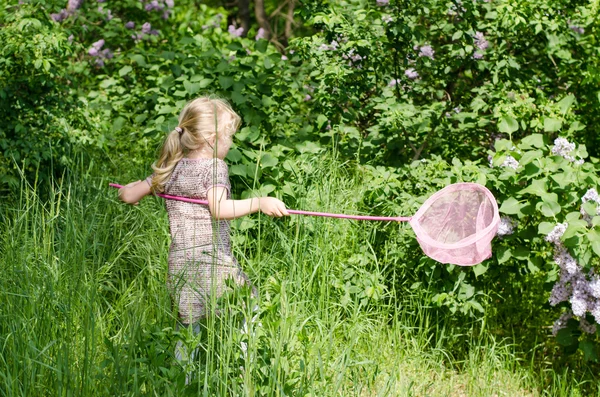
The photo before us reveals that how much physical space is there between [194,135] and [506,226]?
1.42 m

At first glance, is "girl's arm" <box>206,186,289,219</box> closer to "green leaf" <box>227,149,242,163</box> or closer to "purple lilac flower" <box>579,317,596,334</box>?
"green leaf" <box>227,149,242,163</box>

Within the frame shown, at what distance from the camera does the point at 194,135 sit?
3.32m

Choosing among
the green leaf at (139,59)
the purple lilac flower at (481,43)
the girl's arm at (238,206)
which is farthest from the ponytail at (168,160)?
the green leaf at (139,59)

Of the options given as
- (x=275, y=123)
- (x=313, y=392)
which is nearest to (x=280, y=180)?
(x=275, y=123)

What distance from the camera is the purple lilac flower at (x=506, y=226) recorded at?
3.68 m

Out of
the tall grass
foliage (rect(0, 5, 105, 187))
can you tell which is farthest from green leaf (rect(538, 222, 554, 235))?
foliage (rect(0, 5, 105, 187))

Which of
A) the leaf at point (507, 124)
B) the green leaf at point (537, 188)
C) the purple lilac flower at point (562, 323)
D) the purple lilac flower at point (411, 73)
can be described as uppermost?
the purple lilac flower at point (411, 73)

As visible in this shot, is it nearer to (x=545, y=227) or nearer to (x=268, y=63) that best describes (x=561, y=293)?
(x=545, y=227)

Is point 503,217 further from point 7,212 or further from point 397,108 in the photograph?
point 7,212

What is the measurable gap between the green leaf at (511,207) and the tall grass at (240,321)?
0.59 meters

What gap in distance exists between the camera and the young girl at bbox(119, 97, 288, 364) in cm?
318

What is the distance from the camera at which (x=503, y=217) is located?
3.74 metres

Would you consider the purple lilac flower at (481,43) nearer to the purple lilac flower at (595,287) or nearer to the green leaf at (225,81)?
the green leaf at (225,81)

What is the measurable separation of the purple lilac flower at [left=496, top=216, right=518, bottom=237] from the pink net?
9.6 inches
